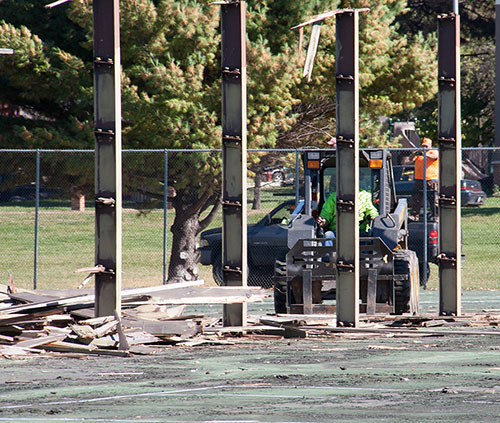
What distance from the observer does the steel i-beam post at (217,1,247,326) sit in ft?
41.2

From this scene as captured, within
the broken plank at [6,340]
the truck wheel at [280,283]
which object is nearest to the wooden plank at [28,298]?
the broken plank at [6,340]

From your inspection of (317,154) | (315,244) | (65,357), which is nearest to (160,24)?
(317,154)

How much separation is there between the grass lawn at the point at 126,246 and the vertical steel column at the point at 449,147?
25.9 ft

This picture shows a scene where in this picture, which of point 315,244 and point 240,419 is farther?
point 315,244

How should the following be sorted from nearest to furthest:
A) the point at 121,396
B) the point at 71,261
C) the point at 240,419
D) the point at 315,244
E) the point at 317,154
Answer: the point at 240,419 < the point at 121,396 < the point at 315,244 < the point at 317,154 < the point at 71,261

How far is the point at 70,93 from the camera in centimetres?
2111

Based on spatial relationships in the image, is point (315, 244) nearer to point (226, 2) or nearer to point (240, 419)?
point (226, 2)

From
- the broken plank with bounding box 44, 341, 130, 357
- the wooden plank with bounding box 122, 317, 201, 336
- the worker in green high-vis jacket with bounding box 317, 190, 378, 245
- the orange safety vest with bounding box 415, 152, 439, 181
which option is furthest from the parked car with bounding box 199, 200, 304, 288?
the broken plank with bounding box 44, 341, 130, 357

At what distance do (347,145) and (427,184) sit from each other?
8625 mm

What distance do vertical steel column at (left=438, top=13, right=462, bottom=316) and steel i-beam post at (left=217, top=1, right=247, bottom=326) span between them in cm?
276

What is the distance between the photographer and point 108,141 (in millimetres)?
11727

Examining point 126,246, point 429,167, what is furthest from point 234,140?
point 126,246

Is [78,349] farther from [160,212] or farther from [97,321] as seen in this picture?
[160,212]

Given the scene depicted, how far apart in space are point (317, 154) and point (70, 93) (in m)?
7.69
